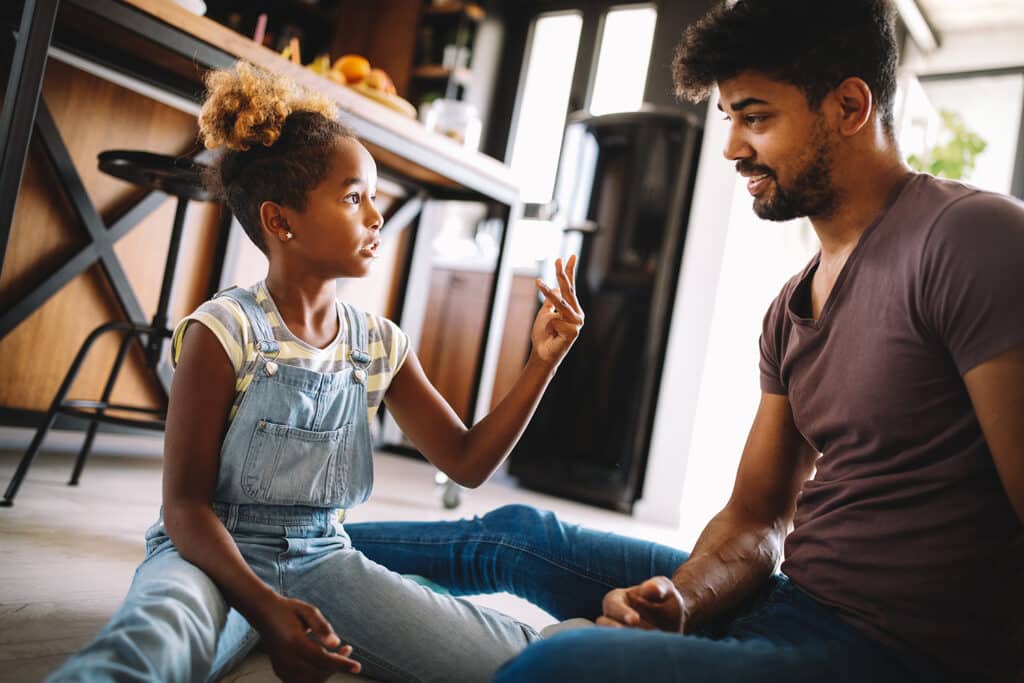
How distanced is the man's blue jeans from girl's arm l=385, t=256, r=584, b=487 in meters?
0.11

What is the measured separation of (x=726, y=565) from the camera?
40.6 inches

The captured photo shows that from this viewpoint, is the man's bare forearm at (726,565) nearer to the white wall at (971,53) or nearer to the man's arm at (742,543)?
the man's arm at (742,543)

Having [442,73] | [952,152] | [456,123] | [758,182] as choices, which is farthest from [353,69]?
[952,152]

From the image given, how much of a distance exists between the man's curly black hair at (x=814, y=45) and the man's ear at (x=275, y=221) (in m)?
0.63

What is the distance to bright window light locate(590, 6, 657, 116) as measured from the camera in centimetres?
515

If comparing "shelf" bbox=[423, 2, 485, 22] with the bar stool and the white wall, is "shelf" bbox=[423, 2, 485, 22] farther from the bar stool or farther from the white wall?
the bar stool

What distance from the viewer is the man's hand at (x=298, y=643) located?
837mm

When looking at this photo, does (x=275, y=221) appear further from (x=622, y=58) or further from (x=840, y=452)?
(x=622, y=58)

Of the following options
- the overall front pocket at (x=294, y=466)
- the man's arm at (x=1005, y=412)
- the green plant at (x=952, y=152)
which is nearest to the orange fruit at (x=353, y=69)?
the overall front pocket at (x=294, y=466)

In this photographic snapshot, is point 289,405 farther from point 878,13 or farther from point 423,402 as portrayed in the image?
point 878,13

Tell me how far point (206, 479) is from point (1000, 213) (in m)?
0.90

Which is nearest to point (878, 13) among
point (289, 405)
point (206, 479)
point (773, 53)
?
point (773, 53)

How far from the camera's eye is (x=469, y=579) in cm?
129

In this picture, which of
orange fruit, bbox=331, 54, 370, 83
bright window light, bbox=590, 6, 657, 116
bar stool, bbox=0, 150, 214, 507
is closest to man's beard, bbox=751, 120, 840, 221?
bar stool, bbox=0, 150, 214, 507
